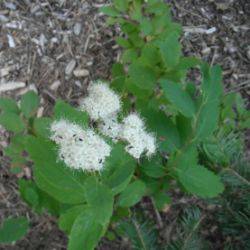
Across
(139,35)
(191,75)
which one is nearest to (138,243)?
(139,35)

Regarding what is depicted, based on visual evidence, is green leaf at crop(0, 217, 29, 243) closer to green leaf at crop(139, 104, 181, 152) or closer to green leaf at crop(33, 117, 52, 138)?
green leaf at crop(33, 117, 52, 138)

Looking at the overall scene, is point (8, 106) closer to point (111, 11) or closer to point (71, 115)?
point (71, 115)

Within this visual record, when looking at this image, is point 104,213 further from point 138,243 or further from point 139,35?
point 139,35

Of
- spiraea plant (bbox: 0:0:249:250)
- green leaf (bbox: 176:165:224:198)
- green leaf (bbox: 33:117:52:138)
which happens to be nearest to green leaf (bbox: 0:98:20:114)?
spiraea plant (bbox: 0:0:249:250)

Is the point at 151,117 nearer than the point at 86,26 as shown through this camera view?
Yes

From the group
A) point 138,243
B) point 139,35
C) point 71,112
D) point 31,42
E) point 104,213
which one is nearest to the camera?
point 104,213

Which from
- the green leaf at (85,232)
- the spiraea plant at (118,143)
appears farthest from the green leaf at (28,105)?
the green leaf at (85,232)

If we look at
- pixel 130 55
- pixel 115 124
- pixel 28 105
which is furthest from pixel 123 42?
pixel 115 124
